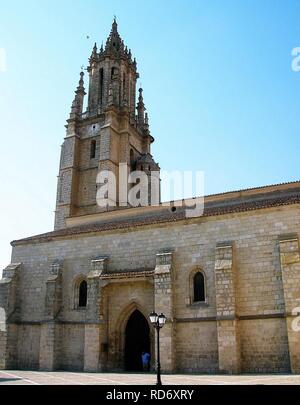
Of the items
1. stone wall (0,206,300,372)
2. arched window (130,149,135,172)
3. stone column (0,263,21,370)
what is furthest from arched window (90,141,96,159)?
stone column (0,263,21,370)

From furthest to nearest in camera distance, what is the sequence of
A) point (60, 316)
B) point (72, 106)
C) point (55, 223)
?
point (72, 106) → point (55, 223) → point (60, 316)

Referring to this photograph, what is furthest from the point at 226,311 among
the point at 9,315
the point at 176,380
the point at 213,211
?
the point at 9,315

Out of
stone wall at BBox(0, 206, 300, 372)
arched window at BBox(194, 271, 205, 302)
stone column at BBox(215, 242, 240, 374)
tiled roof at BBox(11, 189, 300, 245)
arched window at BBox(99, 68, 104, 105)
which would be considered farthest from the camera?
arched window at BBox(99, 68, 104, 105)

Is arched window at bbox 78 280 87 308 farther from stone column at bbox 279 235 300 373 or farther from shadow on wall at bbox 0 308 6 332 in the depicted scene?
stone column at bbox 279 235 300 373

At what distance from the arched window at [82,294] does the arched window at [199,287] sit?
6452 millimetres

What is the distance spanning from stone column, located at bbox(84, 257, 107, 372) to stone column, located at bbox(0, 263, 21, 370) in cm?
500

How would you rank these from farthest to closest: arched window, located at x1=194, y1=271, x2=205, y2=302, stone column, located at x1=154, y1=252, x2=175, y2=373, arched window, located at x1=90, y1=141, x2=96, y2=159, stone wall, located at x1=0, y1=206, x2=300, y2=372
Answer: arched window, located at x1=90, y1=141, x2=96, y2=159, arched window, located at x1=194, y1=271, x2=205, y2=302, stone column, located at x1=154, y1=252, x2=175, y2=373, stone wall, located at x1=0, y1=206, x2=300, y2=372

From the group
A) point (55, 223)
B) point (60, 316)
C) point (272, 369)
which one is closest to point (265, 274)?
point (272, 369)

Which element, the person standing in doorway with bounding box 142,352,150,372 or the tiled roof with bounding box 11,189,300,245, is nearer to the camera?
the tiled roof with bounding box 11,189,300,245

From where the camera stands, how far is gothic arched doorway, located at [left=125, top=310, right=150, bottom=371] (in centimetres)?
2055

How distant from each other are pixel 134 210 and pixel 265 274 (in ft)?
40.4

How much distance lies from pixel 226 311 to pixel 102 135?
919 inches

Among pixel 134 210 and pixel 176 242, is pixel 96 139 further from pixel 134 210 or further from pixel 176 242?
pixel 176 242
